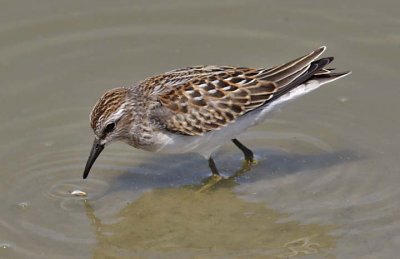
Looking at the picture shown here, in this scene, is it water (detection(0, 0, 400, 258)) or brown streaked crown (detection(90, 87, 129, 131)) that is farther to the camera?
brown streaked crown (detection(90, 87, 129, 131))

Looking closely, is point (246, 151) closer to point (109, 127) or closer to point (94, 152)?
point (109, 127)

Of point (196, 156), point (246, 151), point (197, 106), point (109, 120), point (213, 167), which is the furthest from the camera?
point (196, 156)

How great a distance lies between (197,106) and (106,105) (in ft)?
4.00

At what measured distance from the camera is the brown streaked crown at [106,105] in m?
12.2

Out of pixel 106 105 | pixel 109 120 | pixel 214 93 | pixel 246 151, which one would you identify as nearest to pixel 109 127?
pixel 109 120

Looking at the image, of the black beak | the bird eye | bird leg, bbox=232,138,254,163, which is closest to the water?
bird leg, bbox=232,138,254,163

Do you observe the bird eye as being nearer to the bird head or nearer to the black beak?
the bird head

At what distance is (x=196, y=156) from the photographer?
13.7 meters

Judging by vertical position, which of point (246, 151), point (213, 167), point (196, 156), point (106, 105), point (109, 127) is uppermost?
point (106, 105)

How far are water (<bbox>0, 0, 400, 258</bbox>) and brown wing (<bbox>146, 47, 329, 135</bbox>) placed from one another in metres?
1.03

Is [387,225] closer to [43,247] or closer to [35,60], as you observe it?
[43,247]

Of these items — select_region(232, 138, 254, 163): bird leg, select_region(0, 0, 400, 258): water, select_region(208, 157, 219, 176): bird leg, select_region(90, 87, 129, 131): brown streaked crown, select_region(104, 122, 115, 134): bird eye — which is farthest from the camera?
select_region(232, 138, 254, 163): bird leg

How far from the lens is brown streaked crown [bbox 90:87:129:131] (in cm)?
1216

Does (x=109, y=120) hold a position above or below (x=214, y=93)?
below
